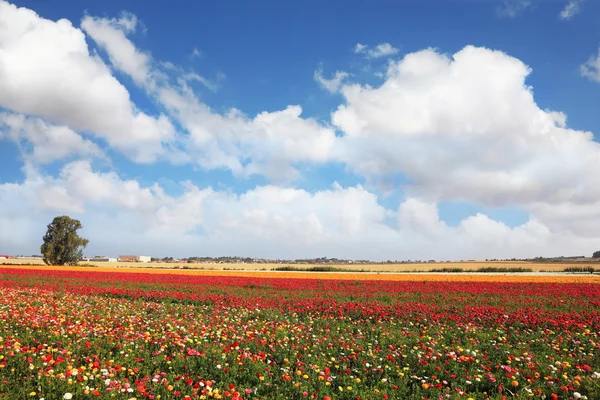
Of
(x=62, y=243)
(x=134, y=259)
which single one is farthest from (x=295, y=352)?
(x=134, y=259)

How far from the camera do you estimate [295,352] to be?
338 inches

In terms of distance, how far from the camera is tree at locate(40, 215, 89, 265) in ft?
249

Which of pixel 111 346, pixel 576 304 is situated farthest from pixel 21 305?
pixel 576 304

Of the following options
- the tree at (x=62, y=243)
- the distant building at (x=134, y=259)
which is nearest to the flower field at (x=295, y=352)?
the tree at (x=62, y=243)

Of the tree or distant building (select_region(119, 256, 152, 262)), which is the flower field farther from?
distant building (select_region(119, 256, 152, 262))

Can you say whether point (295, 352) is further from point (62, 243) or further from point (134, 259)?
point (134, 259)

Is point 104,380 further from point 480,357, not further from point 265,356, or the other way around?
point 480,357

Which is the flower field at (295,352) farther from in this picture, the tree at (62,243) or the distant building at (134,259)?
the distant building at (134,259)

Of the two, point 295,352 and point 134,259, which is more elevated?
point 295,352

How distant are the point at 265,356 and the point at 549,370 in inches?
245

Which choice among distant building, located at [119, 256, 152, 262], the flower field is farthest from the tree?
distant building, located at [119, 256, 152, 262]

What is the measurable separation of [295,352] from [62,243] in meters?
85.4

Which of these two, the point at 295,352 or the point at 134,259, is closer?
the point at 295,352

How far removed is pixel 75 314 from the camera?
41.7 ft
